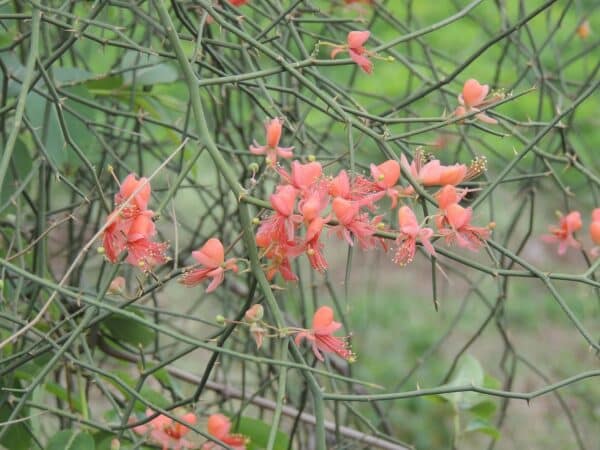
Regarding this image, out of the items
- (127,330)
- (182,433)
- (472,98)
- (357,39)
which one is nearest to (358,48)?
(357,39)

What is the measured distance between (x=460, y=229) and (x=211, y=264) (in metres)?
0.28

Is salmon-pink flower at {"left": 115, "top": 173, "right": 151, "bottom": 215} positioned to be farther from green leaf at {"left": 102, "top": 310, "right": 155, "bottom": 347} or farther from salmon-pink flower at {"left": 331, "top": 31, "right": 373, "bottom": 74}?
green leaf at {"left": 102, "top": 310, "right": 155, "bottom": 347}

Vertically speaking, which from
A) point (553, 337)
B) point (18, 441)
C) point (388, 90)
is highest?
point (388, 90)

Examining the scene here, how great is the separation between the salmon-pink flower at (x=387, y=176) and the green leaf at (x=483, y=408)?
82cm

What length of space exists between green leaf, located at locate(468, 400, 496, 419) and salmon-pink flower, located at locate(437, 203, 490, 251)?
2.49 ft

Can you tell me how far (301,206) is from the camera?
3.37 feet

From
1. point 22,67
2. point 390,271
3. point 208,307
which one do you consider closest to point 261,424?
point 22,67

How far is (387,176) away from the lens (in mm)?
1134

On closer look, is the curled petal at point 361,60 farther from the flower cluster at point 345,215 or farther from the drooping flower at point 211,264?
the drooping flower at point 211,264

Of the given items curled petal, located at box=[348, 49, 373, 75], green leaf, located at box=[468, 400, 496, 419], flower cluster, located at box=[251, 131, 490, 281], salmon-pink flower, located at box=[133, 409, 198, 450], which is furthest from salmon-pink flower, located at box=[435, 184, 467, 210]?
green leaf, located at box=[468, 400, 496, 419]

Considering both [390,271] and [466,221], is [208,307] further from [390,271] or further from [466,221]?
[466,221]

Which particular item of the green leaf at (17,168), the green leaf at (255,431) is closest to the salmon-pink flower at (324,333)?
the green leaf at (255,431)

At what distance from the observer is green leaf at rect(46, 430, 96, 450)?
1283mm

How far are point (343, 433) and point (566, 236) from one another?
50 centimetres
